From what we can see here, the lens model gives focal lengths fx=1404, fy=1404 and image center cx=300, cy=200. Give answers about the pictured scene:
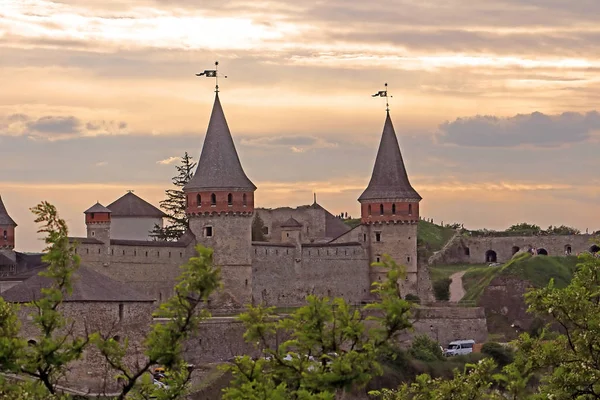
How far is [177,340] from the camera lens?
2358cm

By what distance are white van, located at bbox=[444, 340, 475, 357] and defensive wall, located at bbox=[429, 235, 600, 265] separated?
22.7m

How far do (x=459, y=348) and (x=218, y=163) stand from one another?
565 inches

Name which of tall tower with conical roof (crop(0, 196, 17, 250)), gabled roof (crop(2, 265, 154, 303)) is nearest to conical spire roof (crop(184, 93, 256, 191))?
tall tower with conical roof (crop(0, 196, 17, 250))

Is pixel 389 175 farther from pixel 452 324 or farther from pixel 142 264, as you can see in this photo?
pixel 142 264

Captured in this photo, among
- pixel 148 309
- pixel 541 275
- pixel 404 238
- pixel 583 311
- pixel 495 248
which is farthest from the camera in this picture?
pixel 495 248

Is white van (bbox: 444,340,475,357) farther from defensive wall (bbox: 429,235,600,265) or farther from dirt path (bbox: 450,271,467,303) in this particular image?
defensive wall (bbox: 429,235,600,265)

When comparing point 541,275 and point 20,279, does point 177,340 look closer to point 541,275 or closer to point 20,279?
point 20,279

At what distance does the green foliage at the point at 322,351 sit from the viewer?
23.0 metres

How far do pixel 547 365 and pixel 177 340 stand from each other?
7.48 metres

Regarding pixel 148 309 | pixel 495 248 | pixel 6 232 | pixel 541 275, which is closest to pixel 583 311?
pixel 148 309

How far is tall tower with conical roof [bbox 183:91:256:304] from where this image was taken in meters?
63.9

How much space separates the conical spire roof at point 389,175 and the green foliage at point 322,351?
48551 millimetres

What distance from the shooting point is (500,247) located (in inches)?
3671

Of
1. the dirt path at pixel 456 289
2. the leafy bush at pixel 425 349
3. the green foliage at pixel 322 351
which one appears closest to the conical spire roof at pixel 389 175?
the dirt path at pixel 456 289
